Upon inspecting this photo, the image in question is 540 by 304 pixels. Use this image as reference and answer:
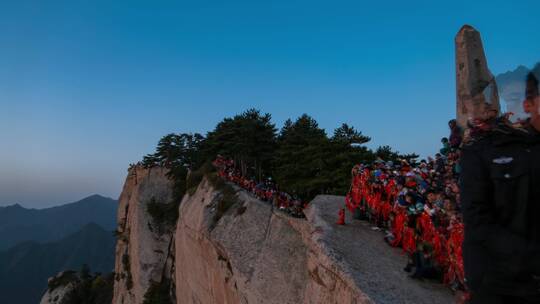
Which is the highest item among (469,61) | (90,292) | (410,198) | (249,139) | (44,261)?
(469,61)

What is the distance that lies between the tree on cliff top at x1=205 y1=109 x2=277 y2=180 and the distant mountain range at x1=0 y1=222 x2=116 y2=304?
13678cm

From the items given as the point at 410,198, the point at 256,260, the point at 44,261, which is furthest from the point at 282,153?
the point at 44,261

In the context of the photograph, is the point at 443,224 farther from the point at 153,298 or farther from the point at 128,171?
the point at 128,171

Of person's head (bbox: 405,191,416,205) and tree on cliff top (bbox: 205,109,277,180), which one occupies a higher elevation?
tree on cliff top (bbox: 205,109,277,180)

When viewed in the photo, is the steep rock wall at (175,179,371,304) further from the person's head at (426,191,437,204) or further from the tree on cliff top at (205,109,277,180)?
the tree on cliff top at (205,109,277,180)

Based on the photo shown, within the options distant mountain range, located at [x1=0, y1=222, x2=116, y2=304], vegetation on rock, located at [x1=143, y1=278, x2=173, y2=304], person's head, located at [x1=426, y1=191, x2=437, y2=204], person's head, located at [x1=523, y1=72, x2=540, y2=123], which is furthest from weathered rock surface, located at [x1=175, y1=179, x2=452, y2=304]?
distant mountain range, located at [x1=0, y1=222, x2=116, y2=304]

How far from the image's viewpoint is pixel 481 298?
5.73 feet

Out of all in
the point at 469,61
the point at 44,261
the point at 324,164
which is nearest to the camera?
the point at 469,61

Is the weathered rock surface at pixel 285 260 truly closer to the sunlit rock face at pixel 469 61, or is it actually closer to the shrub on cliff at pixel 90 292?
the sunlit rock face at pixel 469 61

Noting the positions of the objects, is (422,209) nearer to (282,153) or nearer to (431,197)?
(431,197)

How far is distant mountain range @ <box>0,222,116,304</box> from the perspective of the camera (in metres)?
134

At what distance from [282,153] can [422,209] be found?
16.8 m

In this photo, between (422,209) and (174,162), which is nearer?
(422,209)

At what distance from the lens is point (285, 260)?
11578 mm
